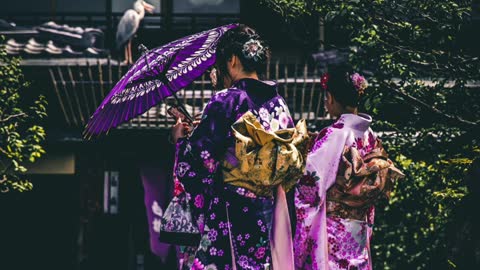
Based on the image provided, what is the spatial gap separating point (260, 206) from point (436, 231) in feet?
15.3

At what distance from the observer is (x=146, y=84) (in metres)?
7.03

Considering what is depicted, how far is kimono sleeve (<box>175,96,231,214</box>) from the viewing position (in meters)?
5.88

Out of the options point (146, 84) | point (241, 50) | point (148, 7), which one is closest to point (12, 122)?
point (146, 84)

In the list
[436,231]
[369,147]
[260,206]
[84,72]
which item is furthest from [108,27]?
[260,206]

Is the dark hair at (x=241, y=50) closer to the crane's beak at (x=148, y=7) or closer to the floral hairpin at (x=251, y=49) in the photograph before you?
the floral hairpin at (x=251, y=49)

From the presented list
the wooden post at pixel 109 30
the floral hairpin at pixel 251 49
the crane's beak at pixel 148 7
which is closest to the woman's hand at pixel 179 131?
the floral hairpin at pixel 251 49

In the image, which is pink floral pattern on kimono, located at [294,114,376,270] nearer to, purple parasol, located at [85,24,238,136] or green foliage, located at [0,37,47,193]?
purple parasol, located at [85,24,238,136]

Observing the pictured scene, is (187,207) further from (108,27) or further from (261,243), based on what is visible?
(108,27)

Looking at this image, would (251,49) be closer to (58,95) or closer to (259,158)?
(259,158)

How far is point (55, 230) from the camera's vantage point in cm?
1407

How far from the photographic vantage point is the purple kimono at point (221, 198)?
5898 mm

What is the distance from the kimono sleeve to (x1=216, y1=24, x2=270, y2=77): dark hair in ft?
0.96

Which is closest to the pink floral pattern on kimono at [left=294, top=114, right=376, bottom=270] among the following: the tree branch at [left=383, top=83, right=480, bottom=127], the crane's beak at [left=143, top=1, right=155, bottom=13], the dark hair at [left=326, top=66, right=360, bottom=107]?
the dark hair at [left=326, top=66, right=360, bottom=107]

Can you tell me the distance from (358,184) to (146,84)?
5.16 feet
